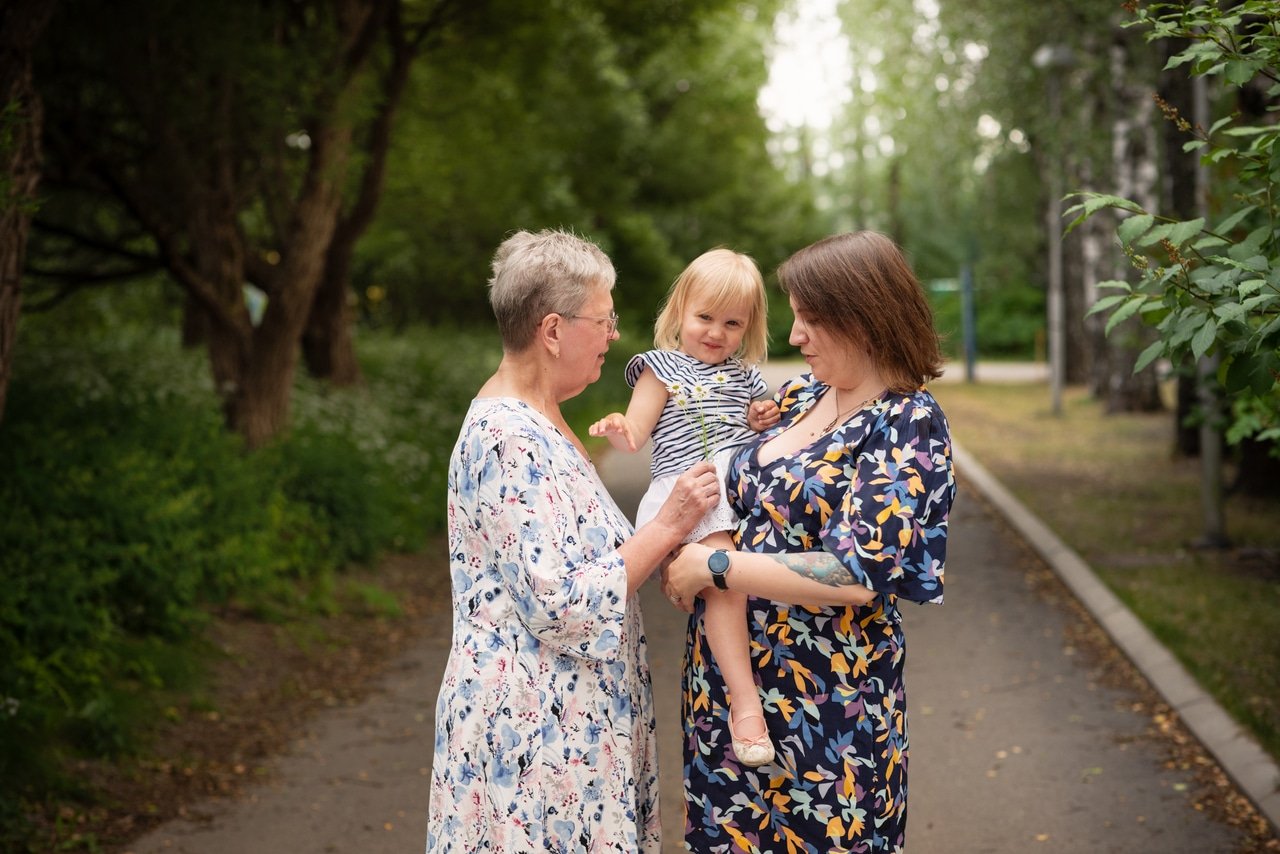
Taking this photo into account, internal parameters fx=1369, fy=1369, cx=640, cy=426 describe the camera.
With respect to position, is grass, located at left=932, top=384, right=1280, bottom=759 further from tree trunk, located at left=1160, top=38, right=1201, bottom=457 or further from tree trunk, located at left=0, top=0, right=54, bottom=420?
tree trunk, located at left=0, top=0, right=54, bottom=420

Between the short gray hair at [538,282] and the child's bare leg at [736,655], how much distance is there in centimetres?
67

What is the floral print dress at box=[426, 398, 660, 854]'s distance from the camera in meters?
2.74

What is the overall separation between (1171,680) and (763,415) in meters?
4.46

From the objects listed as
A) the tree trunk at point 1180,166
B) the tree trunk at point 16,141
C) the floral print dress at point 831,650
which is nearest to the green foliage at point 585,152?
the tree trunk at point 1180,166

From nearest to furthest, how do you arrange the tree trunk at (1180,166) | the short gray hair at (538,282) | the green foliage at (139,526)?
the short gray hair at (538,282)
the green foliage at (139,526)
the tree trunk at (1180,166)

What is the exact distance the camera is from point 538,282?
287 centimetres

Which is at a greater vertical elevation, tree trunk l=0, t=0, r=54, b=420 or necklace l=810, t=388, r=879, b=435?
tree trunk l=0, t=0, r=54, b=420

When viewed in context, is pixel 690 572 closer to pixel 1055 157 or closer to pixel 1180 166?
pixel 1180 166

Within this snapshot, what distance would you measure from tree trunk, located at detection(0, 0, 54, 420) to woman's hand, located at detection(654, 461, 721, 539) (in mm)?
3426

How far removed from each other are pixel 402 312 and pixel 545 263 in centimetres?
2259

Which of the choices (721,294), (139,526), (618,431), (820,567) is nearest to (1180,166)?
(139,526)

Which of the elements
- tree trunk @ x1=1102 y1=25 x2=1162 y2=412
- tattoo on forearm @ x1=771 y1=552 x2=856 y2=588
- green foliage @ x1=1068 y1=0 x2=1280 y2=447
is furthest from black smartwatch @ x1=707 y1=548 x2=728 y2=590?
tree trunk @ x1=1102 y1=25 x2=1162 y2=412

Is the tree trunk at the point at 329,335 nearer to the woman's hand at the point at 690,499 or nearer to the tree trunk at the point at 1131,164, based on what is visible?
the tree trunk at the point at 1131,164

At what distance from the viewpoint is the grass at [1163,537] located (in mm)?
6953
